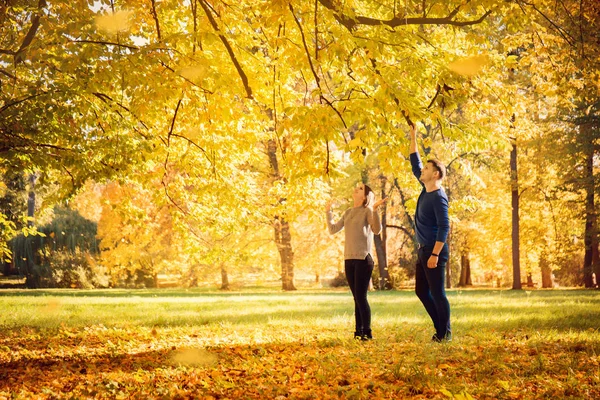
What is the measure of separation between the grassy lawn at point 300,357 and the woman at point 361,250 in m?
0.38

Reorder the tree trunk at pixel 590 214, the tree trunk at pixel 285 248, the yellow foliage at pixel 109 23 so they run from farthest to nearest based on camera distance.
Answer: the tree trunk at pixel 285 248 < the tree trunk at pixel 590 214 < the yellow foliage at pixel 109 23

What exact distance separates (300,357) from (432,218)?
233cm

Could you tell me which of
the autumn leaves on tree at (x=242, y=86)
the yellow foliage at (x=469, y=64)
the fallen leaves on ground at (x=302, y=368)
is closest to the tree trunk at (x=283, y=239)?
the autumn leaves on tree at (x=242, y=86)

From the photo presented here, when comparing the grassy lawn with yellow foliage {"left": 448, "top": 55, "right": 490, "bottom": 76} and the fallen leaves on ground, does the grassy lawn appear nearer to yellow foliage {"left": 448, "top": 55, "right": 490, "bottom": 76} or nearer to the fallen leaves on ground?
the fallen leaves on ground

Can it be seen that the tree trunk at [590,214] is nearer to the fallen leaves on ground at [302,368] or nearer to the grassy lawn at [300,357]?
the grassy lawn at [300,357]

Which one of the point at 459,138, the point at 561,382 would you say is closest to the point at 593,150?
the point at 459,138

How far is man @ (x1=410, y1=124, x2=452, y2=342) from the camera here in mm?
6156

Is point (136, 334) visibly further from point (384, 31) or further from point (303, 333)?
point (384, 31)

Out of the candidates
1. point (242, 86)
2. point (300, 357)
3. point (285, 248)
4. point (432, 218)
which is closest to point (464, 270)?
point (285, 248)

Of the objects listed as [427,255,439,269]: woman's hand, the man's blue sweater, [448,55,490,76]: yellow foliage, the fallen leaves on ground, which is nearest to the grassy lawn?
the fallen leaves on ground

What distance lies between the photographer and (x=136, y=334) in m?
8.30

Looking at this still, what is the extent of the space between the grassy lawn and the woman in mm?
378

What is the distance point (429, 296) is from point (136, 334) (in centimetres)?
475

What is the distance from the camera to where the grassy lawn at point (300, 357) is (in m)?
4.43
